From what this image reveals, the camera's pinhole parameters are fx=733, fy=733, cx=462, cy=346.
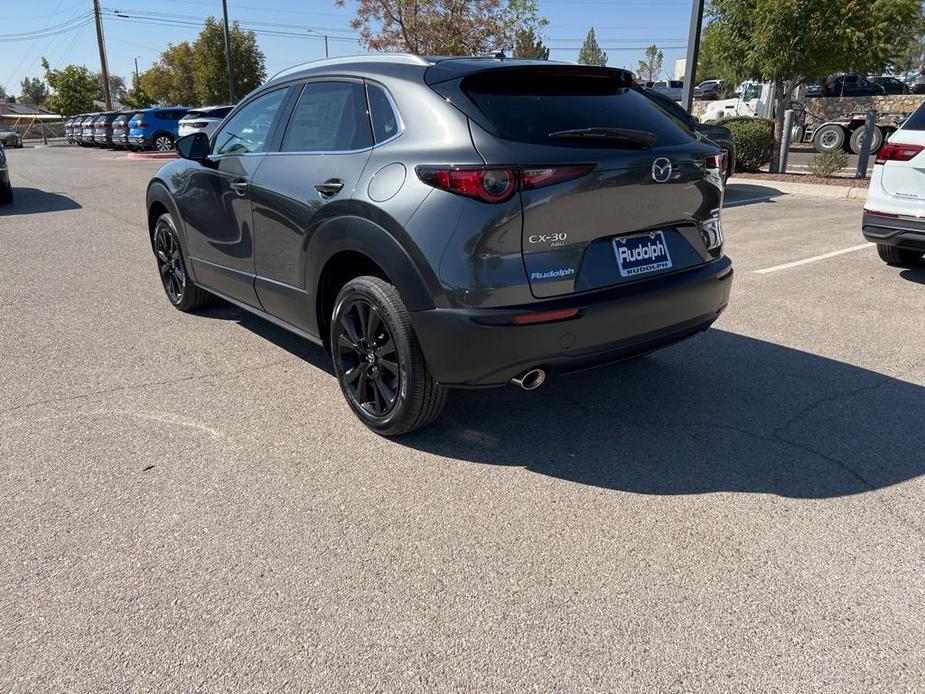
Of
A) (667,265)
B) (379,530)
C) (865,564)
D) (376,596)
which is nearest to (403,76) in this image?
(667,265)

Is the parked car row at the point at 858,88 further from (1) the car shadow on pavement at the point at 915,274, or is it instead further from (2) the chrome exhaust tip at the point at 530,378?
(2) the chrome exhaust tip at the point at 530,378

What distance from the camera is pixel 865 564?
8.73 feet

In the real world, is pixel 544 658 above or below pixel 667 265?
below

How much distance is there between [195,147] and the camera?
16.0 ft

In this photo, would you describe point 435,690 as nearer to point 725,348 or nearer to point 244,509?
point 244,509

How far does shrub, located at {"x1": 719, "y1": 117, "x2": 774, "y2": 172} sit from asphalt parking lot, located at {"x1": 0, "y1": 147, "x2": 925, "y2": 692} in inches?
400

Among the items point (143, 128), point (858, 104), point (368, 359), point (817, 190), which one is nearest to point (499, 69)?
point (368, 359)

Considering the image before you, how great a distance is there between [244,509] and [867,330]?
4.51 meters

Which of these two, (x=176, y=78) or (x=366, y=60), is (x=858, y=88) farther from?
(x=176, y=78)

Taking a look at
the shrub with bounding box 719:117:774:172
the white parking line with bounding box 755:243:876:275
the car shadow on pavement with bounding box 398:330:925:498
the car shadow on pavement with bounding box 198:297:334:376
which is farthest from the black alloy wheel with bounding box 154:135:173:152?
the car shadow on pavement with bounding box 398:330:925:498

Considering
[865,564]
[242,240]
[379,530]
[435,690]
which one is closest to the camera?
[435,690]


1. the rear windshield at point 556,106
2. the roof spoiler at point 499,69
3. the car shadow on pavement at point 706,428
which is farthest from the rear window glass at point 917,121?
the roof spoiler at point 499,69

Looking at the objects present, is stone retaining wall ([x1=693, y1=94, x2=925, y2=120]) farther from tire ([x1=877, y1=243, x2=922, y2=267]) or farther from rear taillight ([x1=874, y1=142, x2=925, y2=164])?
rear taillight ([x1=874, y1=142, x2=925, y2=164])

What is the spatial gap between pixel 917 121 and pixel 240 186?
5672 millimetres
